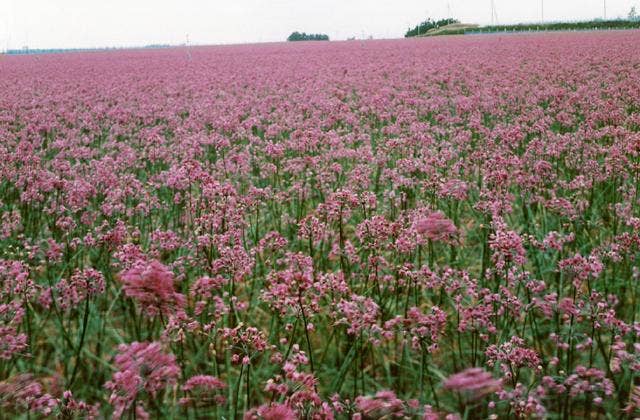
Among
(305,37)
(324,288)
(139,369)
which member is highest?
(305,37)

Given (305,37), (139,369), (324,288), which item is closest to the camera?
(139,369)

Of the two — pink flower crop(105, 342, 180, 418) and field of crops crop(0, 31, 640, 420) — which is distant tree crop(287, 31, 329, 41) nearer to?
field of crops crop(0, 31, 640, 420)

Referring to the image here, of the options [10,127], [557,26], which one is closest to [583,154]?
[10,127]

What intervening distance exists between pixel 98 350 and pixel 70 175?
359 centimetres

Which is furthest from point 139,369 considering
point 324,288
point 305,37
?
point 305,37

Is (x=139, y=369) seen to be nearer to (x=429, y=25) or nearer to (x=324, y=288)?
(x=324, y=288)

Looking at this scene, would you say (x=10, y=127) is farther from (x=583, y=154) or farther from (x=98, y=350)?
(x=583, y=154)

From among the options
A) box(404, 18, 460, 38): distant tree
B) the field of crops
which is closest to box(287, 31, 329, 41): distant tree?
box(404, 18, 460, 38): distant tree

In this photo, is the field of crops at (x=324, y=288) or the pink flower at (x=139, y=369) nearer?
the pink flower at (x=139, y=369)

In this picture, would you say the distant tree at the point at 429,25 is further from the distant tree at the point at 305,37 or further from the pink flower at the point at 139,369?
the pink flower at the point at 139,369

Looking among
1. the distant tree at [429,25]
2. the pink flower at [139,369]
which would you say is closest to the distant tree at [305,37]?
the distant tree at [429,25]

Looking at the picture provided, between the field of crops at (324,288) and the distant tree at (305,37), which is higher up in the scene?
the distant tree at (305,37)

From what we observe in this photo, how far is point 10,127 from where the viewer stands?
36.8 feet

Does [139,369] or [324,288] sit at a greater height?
[139,369]
